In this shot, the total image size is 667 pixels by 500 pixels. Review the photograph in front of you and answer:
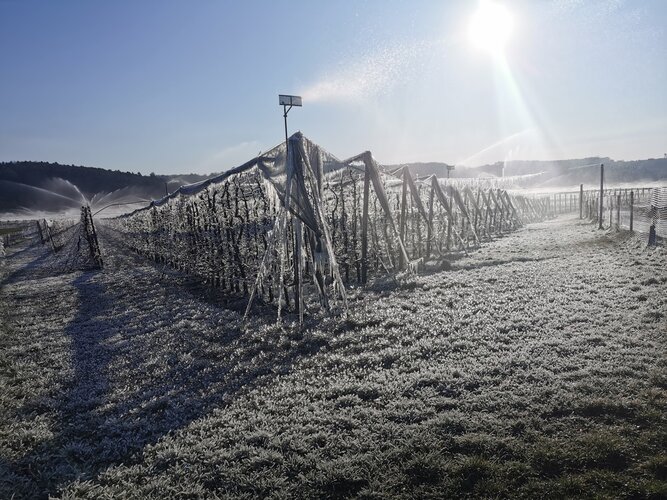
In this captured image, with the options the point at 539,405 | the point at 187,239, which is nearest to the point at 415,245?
the point at 187,239

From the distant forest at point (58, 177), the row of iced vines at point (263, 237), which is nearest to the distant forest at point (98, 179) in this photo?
the distant forest at point (58, 177)

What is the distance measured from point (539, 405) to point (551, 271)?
797cm

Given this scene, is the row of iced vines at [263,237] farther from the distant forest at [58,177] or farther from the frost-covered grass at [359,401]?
the distant forest at [58,177]

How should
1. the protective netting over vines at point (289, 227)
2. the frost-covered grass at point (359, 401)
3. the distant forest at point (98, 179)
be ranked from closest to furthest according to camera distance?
the frost-covered grass at point (359, 401) < the protective netting over vines at point (289, 227) < the distant forest at point (98, 179)

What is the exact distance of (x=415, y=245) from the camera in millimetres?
15812

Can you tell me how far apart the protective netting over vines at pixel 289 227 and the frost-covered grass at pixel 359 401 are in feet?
4.76

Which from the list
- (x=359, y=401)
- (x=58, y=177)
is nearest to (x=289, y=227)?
(x=359, y=401)

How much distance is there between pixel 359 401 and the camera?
4.25 m

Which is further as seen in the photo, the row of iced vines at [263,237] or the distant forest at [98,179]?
the distant forest at [98,179]

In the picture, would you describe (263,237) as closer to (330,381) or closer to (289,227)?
(289,227)

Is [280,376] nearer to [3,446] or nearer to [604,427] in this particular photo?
[3,446]

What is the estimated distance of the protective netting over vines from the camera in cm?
768

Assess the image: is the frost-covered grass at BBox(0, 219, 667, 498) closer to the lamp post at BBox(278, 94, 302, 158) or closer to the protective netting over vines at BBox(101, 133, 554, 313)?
the protective netting over vines at BBox(101, 133, 554, 313)

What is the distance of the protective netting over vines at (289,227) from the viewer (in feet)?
25.2
